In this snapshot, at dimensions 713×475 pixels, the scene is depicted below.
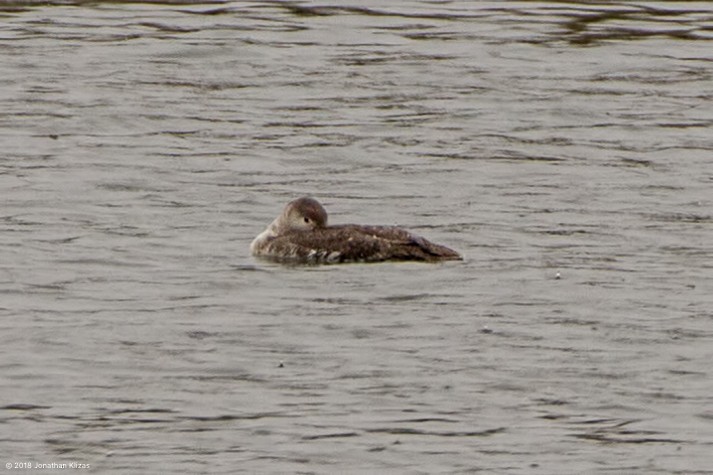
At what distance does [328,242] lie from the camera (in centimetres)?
1664

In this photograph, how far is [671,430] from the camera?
11867 millimetres

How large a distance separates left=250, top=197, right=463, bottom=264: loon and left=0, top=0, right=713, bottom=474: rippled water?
11 cm

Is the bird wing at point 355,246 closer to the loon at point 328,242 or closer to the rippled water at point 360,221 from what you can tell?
the loon at point 328,242

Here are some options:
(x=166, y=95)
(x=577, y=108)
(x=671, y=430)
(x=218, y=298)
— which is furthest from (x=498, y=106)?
(x=671, y=430)

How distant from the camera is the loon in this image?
635 inches

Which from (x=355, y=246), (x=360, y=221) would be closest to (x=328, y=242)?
(x=355, y=246)

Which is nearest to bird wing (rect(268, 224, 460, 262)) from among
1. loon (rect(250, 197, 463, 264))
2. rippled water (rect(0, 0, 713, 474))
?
loon (rect(250, 197, 463, 264))

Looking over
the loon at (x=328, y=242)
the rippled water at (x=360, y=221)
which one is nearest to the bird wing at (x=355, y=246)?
the loon at (x=328, y=242)

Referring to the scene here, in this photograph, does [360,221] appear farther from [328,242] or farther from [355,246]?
[355,246]

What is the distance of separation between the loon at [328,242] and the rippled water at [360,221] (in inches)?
4.3

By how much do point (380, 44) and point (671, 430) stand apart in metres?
13.4

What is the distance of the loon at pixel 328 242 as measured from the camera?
1612cm

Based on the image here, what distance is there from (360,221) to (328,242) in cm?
124

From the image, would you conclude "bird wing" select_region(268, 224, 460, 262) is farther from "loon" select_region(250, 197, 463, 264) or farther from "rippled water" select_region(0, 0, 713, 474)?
"rippled water" select_region(0, 0, 713, 474)
